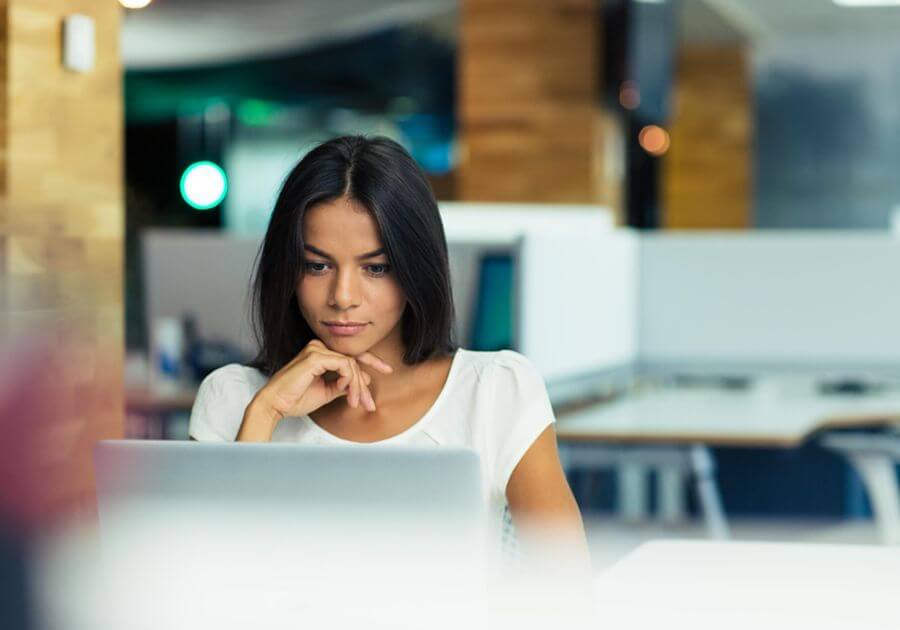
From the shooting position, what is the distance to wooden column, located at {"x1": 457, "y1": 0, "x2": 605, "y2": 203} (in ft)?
22.5

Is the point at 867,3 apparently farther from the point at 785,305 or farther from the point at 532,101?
the point at 785,305

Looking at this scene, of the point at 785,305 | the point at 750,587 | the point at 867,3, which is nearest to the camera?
the point at 750,587

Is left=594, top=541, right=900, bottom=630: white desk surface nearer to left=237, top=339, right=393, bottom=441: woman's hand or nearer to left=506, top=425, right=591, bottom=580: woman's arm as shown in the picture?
left=506, top=425, right=591, bottom=580: woman's arm

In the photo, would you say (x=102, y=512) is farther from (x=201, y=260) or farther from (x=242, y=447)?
(x=201, y=260)

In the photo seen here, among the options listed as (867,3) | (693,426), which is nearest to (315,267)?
(693,426)

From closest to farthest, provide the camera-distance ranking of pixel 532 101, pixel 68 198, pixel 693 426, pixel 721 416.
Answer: pixel 68 198 → pixel 693 426 → pixel 721 416 → pixel 532 101

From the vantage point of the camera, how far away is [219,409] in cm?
141

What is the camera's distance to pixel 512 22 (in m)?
6.90

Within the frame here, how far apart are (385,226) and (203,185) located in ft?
37.6

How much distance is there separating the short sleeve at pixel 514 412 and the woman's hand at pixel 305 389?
0.38 ft

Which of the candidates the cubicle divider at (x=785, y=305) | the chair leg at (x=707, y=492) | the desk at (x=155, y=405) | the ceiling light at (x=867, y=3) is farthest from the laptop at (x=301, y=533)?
the ceiling light at (x=867, y=3)

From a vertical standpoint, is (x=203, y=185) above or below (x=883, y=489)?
above

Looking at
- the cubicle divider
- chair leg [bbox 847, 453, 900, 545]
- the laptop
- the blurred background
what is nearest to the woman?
the blurred background

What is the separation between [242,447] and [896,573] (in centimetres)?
76
